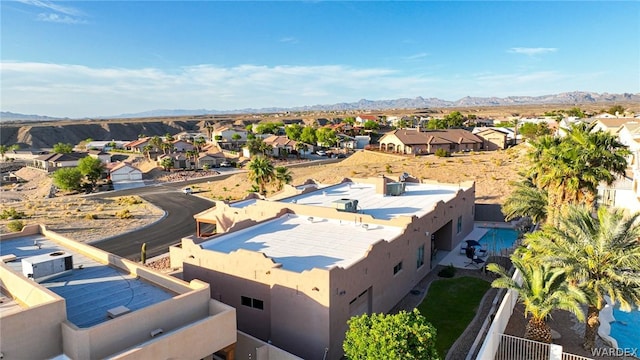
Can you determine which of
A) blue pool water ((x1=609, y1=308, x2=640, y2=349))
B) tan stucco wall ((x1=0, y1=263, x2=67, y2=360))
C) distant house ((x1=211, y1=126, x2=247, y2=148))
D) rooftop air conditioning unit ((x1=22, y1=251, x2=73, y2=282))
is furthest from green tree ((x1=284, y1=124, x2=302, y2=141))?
tan stucco wall ((x1=0, y1=263, x2=67, y2=360))

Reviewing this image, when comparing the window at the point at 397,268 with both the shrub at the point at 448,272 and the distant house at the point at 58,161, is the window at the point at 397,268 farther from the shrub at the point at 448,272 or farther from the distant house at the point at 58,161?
the distant house at the point at 58,161

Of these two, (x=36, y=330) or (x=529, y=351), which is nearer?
(x=36, y=330)

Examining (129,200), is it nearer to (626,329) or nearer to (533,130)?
(626,329)

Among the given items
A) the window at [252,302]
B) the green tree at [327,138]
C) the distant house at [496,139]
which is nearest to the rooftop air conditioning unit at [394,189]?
the window at [252,302]

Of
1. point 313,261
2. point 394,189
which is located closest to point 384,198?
point 394,189

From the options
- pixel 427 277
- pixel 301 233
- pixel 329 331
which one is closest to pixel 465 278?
pixel 427 277

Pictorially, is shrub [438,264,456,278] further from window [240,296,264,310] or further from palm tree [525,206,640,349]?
window [240,296,264,310]

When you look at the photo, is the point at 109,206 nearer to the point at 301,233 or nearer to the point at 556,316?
the point at 301,233

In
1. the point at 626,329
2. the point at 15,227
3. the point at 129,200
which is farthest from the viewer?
the point at 129,200

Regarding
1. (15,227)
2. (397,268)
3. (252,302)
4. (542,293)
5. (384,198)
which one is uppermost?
(384,198)
